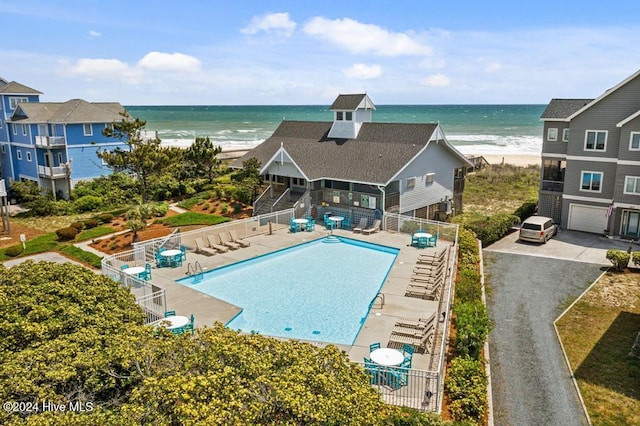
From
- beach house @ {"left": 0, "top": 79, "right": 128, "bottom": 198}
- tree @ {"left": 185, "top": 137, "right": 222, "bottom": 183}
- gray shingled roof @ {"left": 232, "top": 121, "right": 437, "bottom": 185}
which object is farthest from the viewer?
beach house @ {"left": 0, "top": 79, "right": 128, "bottom": 198}

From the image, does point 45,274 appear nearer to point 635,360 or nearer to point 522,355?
point 522,355

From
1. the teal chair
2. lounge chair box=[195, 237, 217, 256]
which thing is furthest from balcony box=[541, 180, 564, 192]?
the teal chair

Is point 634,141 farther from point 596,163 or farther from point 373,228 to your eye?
point 373,228

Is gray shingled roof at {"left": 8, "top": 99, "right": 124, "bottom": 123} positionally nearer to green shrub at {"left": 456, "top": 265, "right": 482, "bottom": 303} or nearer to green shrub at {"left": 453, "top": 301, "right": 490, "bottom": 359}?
green shrub at {"left": 456, "top": 265, "right": 482, "bottom": 303}

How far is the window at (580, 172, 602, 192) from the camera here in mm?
29375

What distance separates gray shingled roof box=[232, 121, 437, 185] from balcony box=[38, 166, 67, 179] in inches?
606

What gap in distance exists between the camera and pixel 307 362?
27.3ft

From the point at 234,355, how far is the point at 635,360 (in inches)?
539

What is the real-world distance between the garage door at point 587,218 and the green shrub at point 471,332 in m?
18.6

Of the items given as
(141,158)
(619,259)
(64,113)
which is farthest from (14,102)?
(619,259)

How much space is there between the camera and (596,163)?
29.4 m

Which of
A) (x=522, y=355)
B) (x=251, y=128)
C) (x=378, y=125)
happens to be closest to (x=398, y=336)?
(x=522, y=355)

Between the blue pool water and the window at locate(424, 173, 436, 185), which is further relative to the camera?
the window at locate(424, 173, 436, 185)

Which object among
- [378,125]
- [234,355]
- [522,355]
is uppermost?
[378,125]
